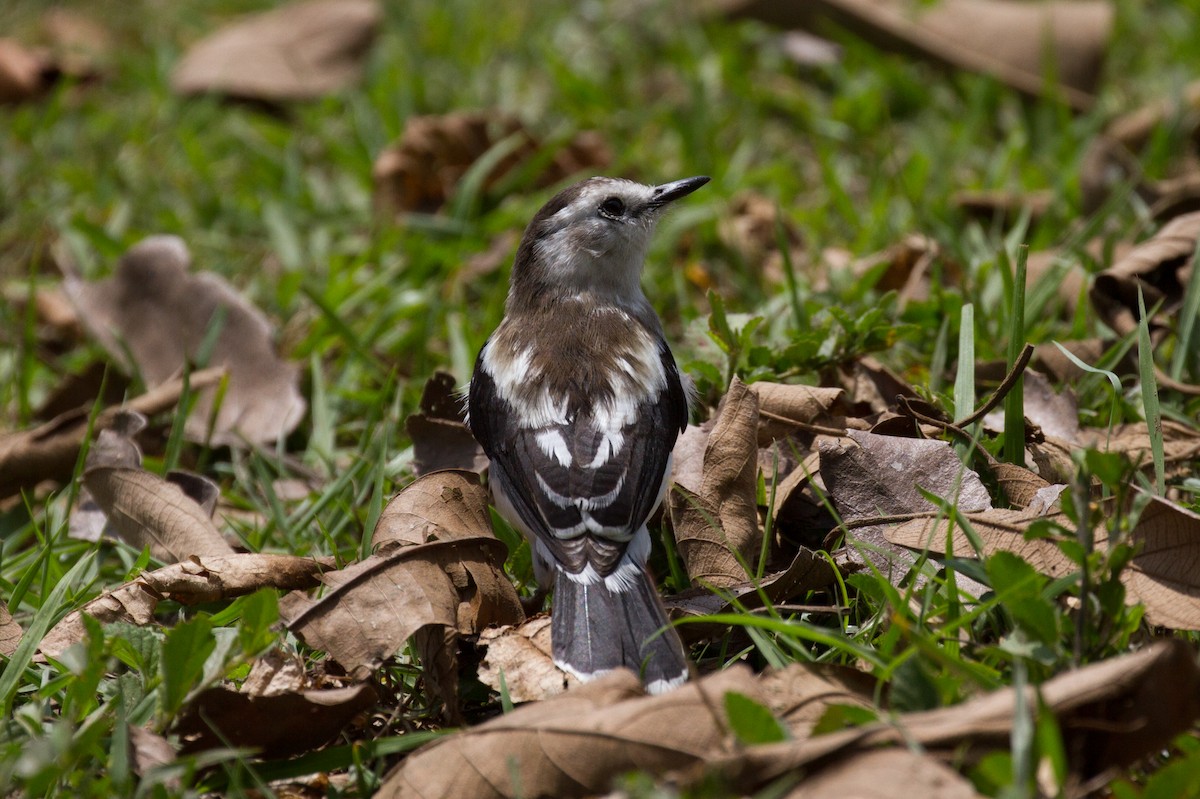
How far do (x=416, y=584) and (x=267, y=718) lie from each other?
0.50 meters

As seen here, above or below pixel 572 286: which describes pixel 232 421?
below

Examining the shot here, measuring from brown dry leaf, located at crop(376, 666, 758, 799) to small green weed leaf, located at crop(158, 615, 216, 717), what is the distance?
1.66ft

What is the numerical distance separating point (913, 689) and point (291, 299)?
3.98 metres

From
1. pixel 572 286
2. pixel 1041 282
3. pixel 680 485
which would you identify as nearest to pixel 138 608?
pixel 680 485

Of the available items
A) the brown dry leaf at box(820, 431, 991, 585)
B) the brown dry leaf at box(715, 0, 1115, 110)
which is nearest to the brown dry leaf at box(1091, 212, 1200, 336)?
the brown dry leaf at box(820, 431, 991, 585)

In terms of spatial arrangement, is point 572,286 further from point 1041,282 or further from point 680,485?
point 1041,282

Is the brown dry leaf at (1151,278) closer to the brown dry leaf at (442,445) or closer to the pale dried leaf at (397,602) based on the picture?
the brown dry leaf at (442,445)

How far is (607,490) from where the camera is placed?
3.43 meters

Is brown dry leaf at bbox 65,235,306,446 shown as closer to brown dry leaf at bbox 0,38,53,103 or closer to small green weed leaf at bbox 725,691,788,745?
small green weed leaf at bbox 725,691,788,745

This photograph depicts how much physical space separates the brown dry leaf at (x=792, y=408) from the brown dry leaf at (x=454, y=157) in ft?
9.74

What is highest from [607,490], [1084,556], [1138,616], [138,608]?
[1084,556]

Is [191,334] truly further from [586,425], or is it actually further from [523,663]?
[523,663]

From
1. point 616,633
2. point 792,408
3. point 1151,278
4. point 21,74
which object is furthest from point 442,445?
point 21,74

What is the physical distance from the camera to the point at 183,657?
8.88 feet
